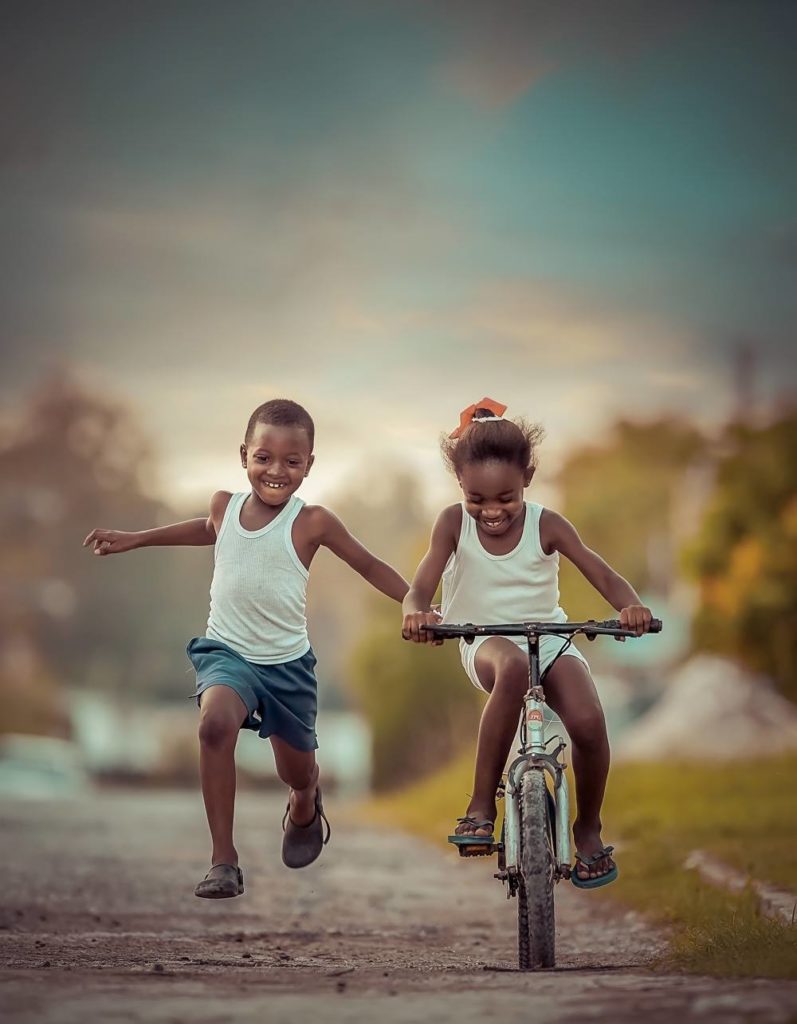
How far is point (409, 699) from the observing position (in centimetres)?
3141

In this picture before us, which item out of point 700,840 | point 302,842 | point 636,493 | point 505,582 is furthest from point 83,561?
point 505,582

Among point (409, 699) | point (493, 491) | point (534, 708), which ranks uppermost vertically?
point (409, 699)

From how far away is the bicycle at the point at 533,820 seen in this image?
5688 mm

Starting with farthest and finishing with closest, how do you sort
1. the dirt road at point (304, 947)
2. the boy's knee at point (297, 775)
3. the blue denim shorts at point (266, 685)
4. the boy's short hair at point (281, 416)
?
1. the boy's knee at point (297, 775)
2. the boy's short hair at point (281, 416)
3. the blue denim shorts at point (266, 685)
4. the dirt road at point (304, 947)

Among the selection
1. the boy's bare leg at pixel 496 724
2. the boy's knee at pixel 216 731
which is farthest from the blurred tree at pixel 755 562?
the boy's knee at pixel 216 731

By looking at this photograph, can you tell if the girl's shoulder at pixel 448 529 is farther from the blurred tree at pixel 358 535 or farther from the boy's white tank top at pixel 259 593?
the blurred tree at pixel 358 535

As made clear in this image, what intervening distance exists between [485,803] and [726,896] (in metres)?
2.67

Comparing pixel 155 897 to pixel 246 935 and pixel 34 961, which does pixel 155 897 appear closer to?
pixel 246 935

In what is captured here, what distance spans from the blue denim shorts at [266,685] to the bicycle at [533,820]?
43.7 inches

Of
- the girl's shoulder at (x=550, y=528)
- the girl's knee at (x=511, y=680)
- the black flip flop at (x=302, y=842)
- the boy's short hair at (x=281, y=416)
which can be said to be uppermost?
the boy's short hair at (x=281, y=416)

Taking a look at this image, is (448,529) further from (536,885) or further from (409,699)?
(409,699)

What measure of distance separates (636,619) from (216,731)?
72.2 inches

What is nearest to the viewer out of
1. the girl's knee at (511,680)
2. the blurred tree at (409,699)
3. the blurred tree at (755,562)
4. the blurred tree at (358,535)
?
the girl's knee at (511,680)

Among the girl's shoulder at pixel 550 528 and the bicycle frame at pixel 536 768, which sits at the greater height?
the girl's shoulder at pixel 550 528
